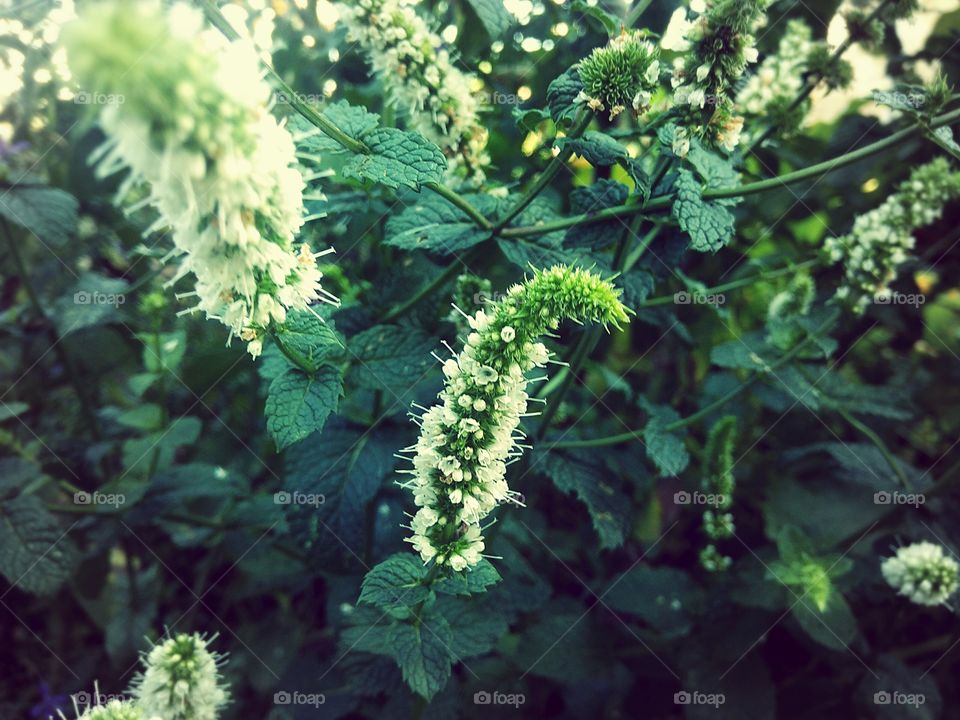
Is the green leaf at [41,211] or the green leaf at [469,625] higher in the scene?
the green leaf at [41,211]

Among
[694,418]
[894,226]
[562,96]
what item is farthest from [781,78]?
[694,418]

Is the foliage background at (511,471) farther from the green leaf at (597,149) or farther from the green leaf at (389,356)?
the green leaf at (597,149)

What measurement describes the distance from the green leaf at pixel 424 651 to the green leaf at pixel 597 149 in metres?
0.92

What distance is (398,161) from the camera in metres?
1.20

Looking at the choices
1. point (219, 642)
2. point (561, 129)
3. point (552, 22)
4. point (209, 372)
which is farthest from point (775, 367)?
point (219, 642)

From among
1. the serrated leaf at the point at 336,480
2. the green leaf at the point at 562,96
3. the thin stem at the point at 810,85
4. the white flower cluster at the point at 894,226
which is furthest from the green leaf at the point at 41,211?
the white flower cluster at the point at 894,226

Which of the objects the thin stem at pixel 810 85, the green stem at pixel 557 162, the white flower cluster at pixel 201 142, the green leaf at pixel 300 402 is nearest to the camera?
the white flower cluster at pixel 201 142

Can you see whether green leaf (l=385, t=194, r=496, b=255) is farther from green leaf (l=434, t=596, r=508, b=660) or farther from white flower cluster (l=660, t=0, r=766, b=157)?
green leaf (l=434, t=596, r=508, b=660)

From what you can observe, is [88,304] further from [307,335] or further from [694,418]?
[694,418]

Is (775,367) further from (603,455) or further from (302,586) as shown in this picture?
(302,586)

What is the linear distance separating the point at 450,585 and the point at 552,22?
1.60 meters

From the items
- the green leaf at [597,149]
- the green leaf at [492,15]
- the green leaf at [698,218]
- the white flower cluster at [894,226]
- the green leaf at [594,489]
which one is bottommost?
the green leaf at [594,489]

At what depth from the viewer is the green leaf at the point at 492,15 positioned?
1.34 metres

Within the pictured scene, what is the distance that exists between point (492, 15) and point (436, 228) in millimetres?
437
